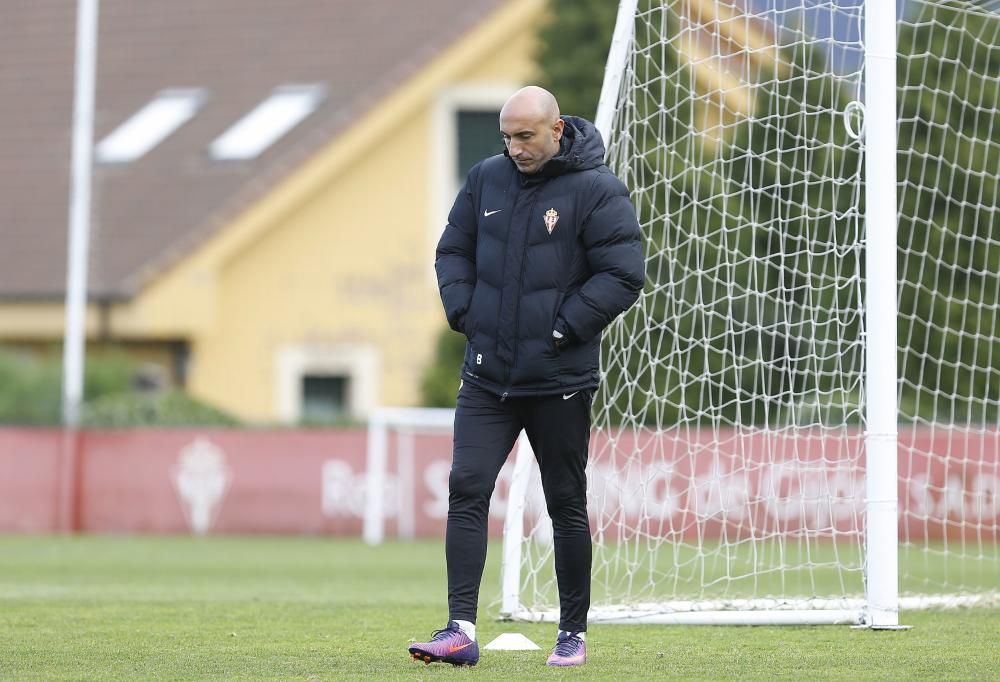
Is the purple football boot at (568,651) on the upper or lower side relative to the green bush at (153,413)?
lower

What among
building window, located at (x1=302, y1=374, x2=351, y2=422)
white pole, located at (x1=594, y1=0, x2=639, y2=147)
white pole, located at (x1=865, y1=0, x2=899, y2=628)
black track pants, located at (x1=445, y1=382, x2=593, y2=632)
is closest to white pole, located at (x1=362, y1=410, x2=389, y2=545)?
building window, located at (x1=302, y1=374, x2=351, y2=422)

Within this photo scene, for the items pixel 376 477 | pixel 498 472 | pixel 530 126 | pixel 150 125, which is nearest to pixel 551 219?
pixel 530 126

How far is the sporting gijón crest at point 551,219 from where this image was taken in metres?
6.73

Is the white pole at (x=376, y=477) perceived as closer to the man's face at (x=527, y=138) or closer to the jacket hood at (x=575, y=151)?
the jacket hood at (x=575, y=151)

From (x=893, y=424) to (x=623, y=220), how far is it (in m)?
2.18

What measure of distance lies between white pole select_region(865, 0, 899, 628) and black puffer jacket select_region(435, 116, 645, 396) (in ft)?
6.28

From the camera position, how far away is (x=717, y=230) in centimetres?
1116

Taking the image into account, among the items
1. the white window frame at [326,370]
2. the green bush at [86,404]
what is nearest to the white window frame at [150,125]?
the white window frame at [326,370]

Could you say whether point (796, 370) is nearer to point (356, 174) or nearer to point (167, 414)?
point (167, 414)

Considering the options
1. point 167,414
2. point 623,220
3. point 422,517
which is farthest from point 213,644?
point 167,414

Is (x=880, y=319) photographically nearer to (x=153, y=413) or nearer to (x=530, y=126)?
(x=530, y=126)

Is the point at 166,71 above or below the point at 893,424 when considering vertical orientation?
above

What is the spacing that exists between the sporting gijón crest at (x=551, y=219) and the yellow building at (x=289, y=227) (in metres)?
18.2

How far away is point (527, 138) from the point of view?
22.0 ft
